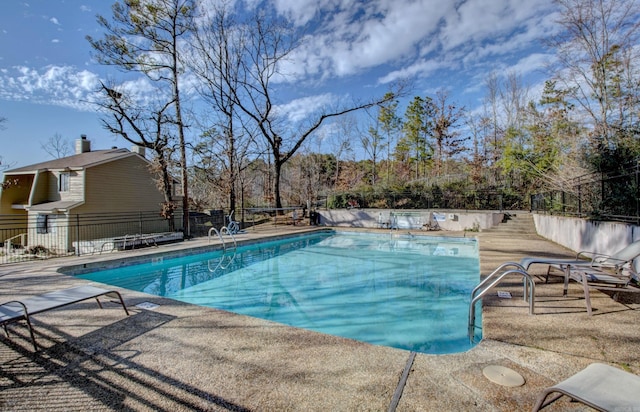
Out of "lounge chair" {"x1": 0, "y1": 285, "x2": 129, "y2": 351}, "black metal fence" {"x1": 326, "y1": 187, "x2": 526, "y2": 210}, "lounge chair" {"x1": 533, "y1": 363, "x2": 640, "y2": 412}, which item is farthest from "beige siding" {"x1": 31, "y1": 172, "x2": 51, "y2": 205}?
"lounge chair" {"x1": 533, "y1": 363, "x2": 640, "y2": 412}

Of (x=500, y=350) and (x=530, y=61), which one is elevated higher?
(x=530, y=61)

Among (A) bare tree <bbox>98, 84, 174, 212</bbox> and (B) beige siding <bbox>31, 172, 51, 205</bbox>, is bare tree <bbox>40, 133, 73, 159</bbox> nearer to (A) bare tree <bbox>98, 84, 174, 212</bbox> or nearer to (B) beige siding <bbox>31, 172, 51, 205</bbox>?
(B) beige siding <bbox>31, 172, 51, 205</bbox>

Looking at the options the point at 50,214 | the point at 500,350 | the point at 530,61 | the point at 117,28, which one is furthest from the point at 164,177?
the point at 530,61

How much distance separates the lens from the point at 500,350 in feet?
8.36

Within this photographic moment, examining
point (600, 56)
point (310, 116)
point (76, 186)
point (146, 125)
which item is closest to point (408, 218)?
point (310, 116)

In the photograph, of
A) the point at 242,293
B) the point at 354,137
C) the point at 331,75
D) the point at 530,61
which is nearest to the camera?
the point at 242,293

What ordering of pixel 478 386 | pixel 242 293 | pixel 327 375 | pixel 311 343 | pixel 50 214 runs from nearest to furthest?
pixel 478 386 < pixel 327 375 < pixel 311 343 < pixel 242 293 < pixel 50 214

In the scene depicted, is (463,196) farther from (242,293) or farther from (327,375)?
(327,375)

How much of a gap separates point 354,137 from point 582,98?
1759cm

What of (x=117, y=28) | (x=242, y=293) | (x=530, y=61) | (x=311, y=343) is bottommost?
(x=242, y=293)

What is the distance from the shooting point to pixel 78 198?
44.7 ft

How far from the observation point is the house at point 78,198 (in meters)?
13.4

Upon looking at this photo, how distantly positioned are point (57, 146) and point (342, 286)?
34.2m

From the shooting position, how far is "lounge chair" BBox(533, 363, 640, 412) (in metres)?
1.25
